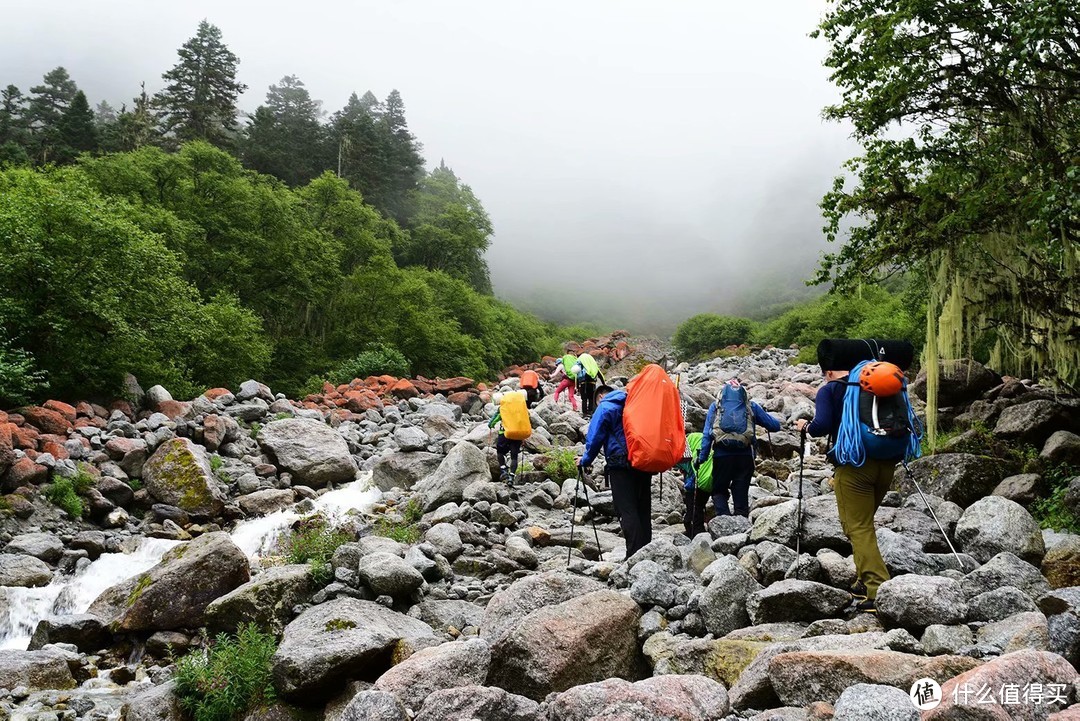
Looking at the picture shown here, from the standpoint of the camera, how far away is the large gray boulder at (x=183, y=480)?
12.9 metres

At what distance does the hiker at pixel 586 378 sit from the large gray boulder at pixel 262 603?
11141 mm

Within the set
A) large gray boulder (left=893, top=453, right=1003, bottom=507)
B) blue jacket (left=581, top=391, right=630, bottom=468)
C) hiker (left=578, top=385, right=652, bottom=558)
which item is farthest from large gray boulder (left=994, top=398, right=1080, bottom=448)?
blue jacket (left=581, top=391, right=630, bottom=468)

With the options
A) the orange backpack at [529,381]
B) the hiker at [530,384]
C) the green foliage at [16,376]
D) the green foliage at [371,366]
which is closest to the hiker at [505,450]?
the hiker at [530,384]

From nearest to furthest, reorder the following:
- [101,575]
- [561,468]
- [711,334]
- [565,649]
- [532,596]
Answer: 1. [565,649]
2. [532,596]
3. [101,575]
4. [561,468]
5. [711,334]

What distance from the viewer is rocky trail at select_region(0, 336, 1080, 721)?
14.0ft

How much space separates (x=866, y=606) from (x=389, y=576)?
4.92 m

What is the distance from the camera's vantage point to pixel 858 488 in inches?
238

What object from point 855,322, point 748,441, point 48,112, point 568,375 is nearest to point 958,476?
point 748,441

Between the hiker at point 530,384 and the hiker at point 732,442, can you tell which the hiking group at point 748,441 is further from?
the hiker at point 530,384

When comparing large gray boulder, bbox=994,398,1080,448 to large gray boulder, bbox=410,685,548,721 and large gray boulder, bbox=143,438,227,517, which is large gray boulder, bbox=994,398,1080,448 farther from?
large gray boulder, bbox=143,438,227,517

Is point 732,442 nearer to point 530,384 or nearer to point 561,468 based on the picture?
point 561,468

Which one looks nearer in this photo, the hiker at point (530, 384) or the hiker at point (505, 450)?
the hiker at point (505, 450)

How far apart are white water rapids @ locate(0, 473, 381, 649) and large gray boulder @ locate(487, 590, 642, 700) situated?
294 inches

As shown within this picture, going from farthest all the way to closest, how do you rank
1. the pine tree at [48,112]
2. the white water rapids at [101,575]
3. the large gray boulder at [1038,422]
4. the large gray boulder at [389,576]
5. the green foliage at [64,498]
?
the pine tree at [48,112], the green foliage at [64,498], the large gray boulder at [1038,422], the white water rapids at [101,575], the large gray boulder at [389,576]
